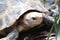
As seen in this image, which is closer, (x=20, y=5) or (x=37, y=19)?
(x=37, y=19)

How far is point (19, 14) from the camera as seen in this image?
126cm

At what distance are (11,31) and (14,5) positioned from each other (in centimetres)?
22

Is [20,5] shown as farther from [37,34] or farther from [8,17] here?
[37,34]

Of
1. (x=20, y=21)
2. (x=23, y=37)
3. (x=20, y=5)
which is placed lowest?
(x=23, y=37)

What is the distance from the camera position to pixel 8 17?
50.3 inches

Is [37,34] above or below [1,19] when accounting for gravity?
below

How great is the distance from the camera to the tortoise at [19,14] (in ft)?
4.10

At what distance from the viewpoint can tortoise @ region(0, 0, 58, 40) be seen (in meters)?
1.25

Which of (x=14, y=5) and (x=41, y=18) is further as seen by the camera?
(x=14, y=5)

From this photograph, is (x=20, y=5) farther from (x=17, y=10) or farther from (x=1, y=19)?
(x=1, y=19)

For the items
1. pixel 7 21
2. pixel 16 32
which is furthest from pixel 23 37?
pixel 7 21

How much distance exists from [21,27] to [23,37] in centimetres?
9

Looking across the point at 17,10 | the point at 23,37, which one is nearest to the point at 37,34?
the point at 23,37

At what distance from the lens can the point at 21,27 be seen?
131cm
